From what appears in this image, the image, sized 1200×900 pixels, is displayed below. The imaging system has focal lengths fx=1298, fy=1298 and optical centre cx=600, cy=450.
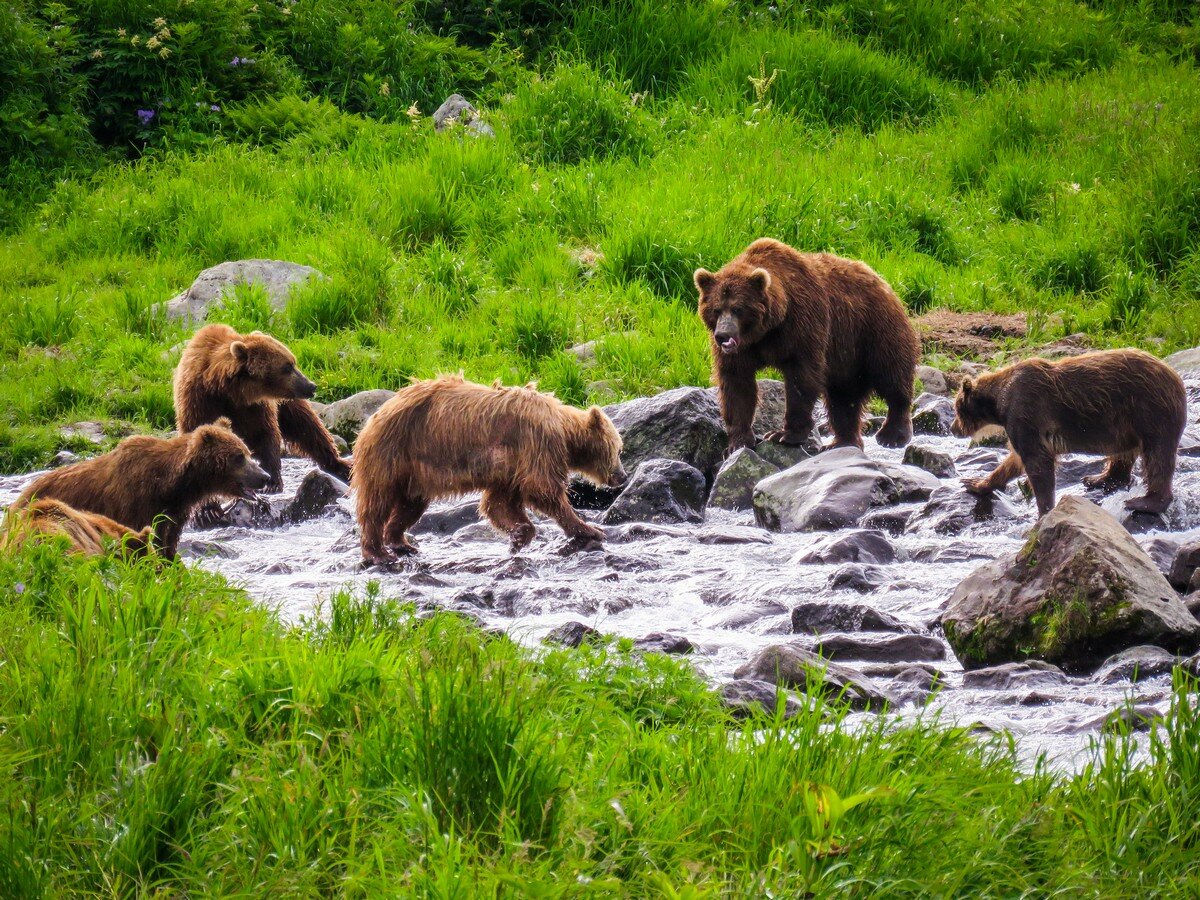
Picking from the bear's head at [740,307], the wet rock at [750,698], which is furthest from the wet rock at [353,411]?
the wet rock at [750,698]

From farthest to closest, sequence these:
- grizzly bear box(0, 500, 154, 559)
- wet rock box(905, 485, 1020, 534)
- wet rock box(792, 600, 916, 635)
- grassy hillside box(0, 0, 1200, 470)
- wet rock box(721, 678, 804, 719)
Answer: grassy hillside box(0, 0, 1200, 470), wet rock box(905, 485, 1020, 534), wet rock box(792, 600, 916, 635), grizzly bear box(0, 500, 154, 559), wet rock box(721, 678, 804, 719)

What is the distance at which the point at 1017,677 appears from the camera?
4730mm

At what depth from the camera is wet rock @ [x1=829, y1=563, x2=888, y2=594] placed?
6.04 m

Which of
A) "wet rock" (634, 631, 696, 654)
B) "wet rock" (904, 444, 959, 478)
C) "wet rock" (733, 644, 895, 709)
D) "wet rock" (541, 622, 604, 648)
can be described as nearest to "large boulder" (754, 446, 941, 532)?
"wet rock" (904, 444, 959, 478)

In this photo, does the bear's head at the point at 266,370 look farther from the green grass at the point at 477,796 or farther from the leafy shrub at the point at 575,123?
the leafy shrub at the point at 575,123

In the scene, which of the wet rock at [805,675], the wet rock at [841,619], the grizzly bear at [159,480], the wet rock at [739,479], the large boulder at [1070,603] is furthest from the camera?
the wet rock at [739,479]

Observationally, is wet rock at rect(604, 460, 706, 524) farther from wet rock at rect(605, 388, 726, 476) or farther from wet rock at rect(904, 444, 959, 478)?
wet rock at rect(904, 444, 959, 478)

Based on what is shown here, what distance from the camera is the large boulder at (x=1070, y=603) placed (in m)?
4.81

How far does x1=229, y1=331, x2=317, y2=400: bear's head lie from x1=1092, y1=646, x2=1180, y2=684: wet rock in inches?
214

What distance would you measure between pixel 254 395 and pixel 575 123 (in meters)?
5.85

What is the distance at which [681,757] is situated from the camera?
339cm

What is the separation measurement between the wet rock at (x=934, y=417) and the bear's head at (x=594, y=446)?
10.4 feet

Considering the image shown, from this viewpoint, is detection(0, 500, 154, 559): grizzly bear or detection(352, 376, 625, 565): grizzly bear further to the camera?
detection(352, 376, 625, 565): grizzly bear

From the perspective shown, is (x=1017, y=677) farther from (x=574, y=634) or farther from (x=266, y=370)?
(x=266, y=370)
